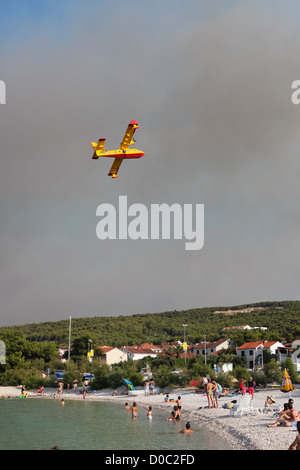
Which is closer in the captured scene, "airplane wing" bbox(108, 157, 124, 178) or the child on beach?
the child on beach

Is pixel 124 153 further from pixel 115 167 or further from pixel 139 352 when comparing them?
pixel 139 352

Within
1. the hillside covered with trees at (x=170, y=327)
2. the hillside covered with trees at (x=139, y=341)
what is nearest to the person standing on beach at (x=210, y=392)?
the hillside covered with trees at (x=139, y=341)

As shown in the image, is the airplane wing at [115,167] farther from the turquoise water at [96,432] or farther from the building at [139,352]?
the building at [139,352]

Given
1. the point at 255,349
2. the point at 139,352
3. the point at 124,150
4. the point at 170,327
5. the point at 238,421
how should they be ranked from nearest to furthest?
the point at 238,421 → the point at 124,150 → the point at 255,349 → the point at 139,352 → the point at 170,327

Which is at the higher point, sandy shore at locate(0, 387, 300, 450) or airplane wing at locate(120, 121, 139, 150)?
airplane wing at locate(120, 121, 139, 150)

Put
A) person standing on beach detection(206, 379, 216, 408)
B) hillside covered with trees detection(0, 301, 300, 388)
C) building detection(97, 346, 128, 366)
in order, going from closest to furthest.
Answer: person standing on beach detection(206, 379, 216, 408)
hillside covered with trees detection(0, 301, 300, 388)
building detection(97, 346, 128, 366)

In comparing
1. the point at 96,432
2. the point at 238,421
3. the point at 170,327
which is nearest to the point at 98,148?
the point at 96,432

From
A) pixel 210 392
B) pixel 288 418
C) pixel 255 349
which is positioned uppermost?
pixel 288 418

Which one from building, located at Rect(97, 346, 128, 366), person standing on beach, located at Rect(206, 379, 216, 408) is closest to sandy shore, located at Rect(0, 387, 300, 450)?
person standing on beach, located at Rect(206, 379, 216, 408)

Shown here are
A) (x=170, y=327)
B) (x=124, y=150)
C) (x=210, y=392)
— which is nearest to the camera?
(x=124, y=150)

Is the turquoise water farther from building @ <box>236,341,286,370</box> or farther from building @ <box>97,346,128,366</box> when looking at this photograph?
building @ <box>97,346,128,366</box>
